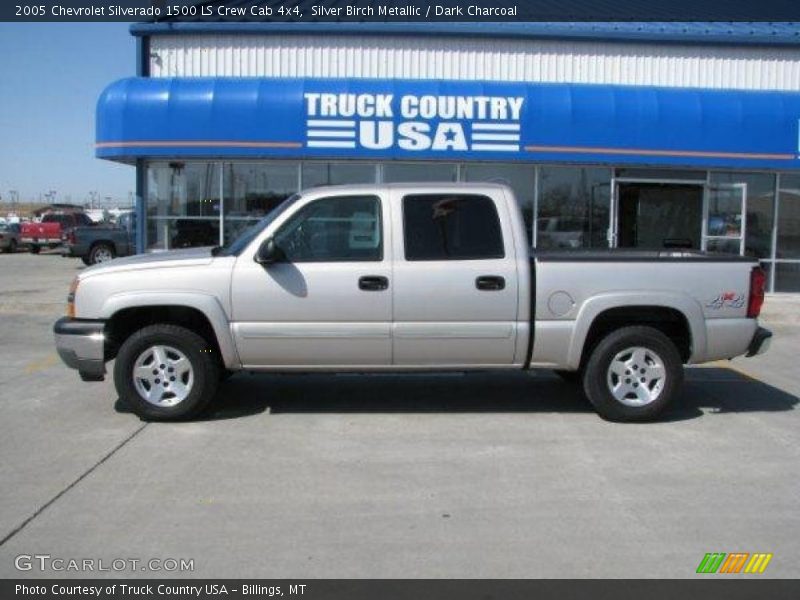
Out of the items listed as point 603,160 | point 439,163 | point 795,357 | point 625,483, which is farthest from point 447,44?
point 625,483

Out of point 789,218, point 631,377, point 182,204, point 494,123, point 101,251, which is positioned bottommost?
point 631,377

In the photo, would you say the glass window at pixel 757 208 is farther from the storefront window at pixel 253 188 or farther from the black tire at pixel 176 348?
the black tire at pixel 176 348

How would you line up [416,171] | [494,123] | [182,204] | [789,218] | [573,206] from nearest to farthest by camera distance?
[494,123] → [416,171] → [182,204] → [573,206] → [789,218]

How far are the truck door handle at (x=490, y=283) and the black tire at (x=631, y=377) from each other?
39.5 inches

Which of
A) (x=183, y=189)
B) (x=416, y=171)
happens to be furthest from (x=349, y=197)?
(x=183, y=189)

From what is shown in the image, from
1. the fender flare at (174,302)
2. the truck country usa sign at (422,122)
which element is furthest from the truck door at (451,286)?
the truck country usa sign at (422,122)

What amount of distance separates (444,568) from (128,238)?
23.0 metres

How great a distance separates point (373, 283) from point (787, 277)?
1327cm

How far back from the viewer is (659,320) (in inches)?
286

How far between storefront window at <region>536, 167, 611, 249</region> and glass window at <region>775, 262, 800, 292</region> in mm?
3748

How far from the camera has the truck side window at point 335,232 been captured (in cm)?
685

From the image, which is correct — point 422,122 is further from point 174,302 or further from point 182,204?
point 174,302

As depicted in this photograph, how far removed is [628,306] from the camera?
695cm

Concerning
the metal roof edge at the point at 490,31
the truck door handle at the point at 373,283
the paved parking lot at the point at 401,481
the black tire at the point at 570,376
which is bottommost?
the paved parking lot at the point at 401,481
